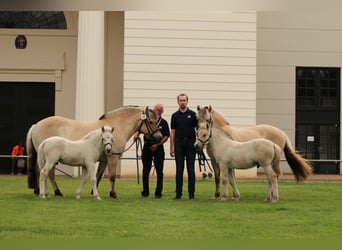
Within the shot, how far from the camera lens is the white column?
79.2 feet

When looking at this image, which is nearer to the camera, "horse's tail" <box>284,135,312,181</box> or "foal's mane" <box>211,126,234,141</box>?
"foal's mane" <box>211,126,234,141</box>

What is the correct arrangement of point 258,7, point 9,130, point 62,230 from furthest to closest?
point 9,130 < point 62,230 < point 258,7

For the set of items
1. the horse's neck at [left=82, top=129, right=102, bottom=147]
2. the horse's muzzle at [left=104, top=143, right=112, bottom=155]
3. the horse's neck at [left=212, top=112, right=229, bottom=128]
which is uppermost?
the horse's neck at [left=212, top=112, right=229, bottom=128]

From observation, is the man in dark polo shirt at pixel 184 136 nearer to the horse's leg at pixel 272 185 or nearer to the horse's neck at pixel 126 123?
the horse's neck at pixel 126 123

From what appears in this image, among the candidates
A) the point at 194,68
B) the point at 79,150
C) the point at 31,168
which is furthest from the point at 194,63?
the point at 79,150

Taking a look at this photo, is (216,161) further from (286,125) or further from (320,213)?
(286,125)

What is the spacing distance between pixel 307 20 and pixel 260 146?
19309 mm

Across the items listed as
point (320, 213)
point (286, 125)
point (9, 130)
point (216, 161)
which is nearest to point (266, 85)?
point (286, 125)

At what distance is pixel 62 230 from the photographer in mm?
6660

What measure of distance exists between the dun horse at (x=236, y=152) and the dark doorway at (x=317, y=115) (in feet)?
61.2

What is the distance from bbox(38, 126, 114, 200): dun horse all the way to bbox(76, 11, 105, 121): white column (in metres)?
12.4

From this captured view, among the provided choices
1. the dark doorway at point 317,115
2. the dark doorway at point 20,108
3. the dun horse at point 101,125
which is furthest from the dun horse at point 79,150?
the dark doorway at point 317,115

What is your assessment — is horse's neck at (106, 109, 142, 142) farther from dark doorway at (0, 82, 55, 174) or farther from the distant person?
dark doorway at (0, 82, 55, 174)

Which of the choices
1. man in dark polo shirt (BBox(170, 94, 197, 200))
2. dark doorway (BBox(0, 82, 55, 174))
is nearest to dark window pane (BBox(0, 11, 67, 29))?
dark doorway (BBox(0, 82, 55, 174))
